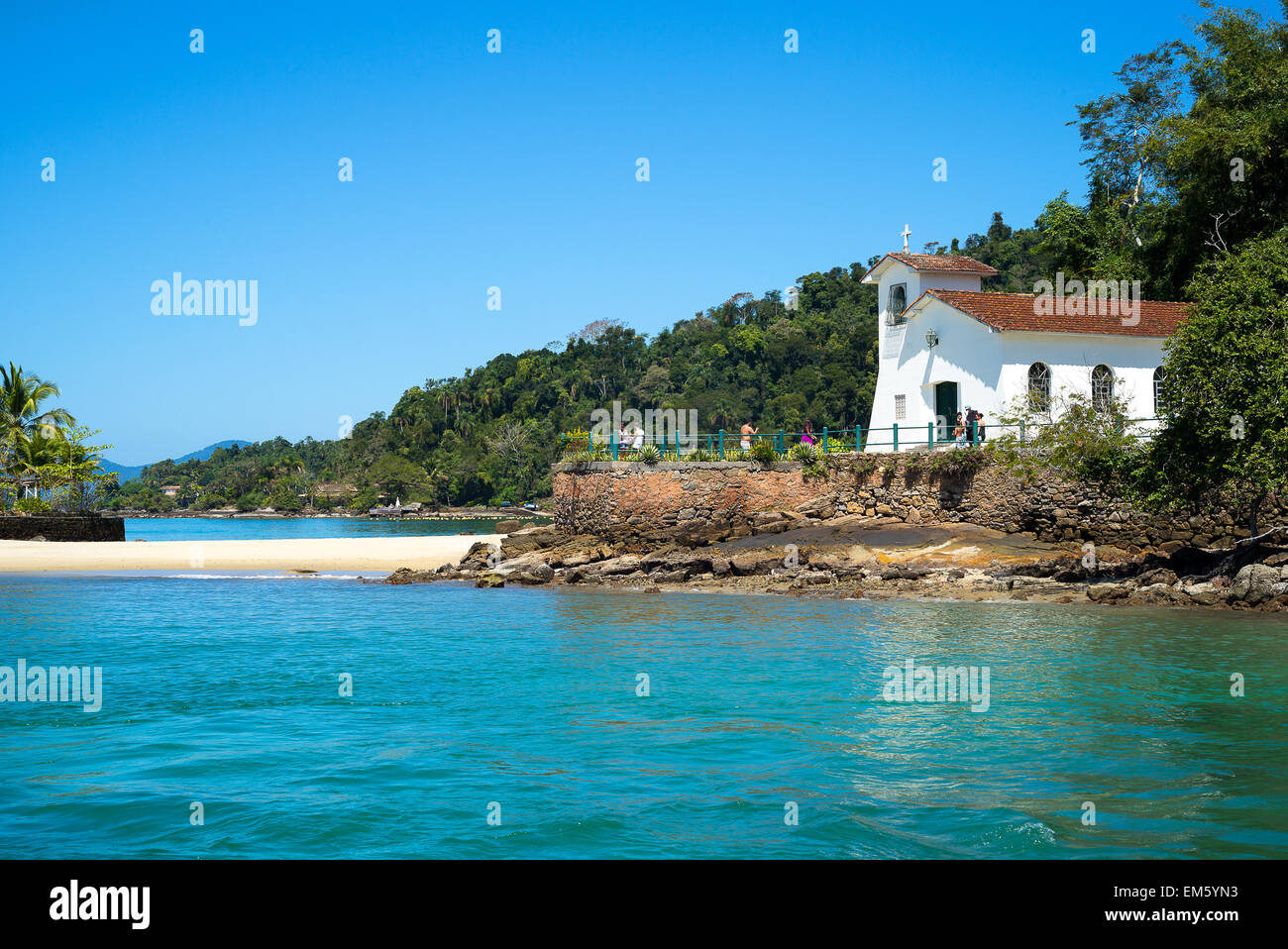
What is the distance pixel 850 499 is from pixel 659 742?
1953 cm

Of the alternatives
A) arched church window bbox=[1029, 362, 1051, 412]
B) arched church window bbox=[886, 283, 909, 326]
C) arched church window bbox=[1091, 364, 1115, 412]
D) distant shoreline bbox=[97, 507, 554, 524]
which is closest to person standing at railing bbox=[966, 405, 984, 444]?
arched church window bbox=[1029, 362, 1051, 412]

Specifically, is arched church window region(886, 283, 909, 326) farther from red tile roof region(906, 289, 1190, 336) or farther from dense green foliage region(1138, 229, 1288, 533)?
dense green foliage region(1138, 229, 1288, 533)

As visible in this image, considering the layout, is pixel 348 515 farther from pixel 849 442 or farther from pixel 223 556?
pixel 849 442

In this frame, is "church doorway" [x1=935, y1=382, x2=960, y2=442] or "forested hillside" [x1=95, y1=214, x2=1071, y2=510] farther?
"forested hillside" [x1=95, y1=214, x2=1071, y2=510]

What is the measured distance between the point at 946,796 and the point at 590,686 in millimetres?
6311

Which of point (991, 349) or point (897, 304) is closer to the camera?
point (991, 349)

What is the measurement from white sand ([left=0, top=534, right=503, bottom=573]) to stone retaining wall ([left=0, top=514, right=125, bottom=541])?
0.70 m

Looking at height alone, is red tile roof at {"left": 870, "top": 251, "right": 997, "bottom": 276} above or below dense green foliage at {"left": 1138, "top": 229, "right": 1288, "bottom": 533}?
above

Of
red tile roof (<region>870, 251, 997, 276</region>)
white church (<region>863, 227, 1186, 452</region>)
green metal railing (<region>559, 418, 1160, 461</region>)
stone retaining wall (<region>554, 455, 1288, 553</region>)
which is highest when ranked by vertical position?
red tile roof (<region>870, 251, 997, 276</region>)

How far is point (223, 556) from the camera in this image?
119 ft

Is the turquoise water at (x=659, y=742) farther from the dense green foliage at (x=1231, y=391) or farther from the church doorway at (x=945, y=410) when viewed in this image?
the church doorway at (x=945, y=410)

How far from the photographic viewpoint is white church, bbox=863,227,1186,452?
1092 inches

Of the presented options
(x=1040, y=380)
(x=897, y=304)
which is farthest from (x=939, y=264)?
(x=1040, y=380)
